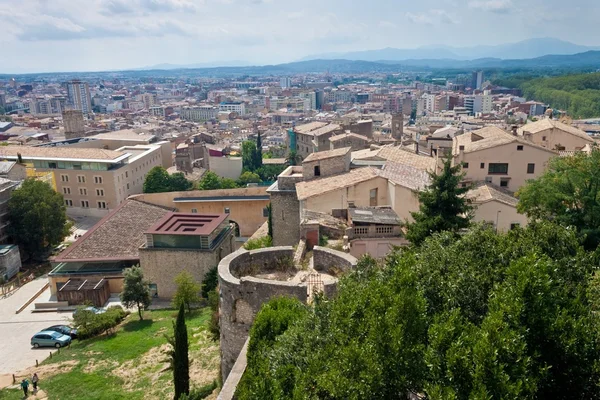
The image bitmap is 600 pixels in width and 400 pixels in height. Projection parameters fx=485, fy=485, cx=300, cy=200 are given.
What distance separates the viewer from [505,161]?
33844mm

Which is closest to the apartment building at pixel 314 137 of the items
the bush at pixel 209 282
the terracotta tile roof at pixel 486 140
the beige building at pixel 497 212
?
the terracotta tile roof at pixel 486 140

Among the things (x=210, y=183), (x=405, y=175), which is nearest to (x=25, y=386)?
(x=405, y=175)

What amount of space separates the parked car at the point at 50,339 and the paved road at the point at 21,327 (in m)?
0.33

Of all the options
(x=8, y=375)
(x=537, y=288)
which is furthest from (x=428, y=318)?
(x=8, y=375)

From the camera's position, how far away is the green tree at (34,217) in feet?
138

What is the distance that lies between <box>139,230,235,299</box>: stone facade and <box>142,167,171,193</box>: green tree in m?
30.3

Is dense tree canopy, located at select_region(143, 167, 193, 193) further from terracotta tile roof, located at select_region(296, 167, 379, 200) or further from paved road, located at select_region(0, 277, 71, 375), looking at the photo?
terracotta tile roof, located at select_region(296, 167, 379, 200)

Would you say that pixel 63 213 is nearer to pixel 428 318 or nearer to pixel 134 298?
pixel 134 298

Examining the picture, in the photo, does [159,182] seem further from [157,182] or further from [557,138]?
[557,138]

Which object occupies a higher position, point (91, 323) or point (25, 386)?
point (25, 386)

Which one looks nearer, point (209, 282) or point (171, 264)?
point (209, 282)

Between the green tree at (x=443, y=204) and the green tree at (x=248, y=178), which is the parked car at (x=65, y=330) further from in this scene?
→ the green tree at (x=248, y=178)

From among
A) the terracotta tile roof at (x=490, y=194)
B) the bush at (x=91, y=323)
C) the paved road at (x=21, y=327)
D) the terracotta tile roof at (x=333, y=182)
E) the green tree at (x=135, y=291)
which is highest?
the terracotta tile roof at (x=333, y=182)

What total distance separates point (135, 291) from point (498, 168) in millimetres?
25557
